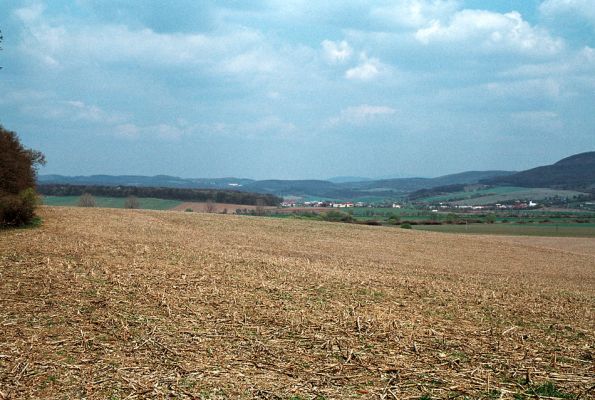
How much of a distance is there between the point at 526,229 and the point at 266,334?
79040 mm

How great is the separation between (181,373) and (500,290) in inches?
480

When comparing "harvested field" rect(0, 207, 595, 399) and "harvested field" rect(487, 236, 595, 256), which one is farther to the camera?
"harvested field" rect(487, 236, 595, 256)

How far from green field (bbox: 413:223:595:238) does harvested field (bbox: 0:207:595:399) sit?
5984 centimetres

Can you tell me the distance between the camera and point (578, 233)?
72875 mm

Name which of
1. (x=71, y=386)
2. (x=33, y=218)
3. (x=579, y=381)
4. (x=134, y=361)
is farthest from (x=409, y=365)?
(x=33, y=218)

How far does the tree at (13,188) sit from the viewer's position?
25.5 metres

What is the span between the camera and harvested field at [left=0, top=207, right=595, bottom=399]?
19.2 ft

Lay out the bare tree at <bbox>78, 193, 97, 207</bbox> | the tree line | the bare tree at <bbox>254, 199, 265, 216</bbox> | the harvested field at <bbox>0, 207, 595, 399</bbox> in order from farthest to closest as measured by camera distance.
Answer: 1. the tree line
2. the bare tree at <bbox>254, 199, 265, 216</bbox>
3. the bare tree at <bbox>78, 193, 97, 207</bbox>
4. the harvested field at <bbox>0, 207, 595, 399</bbox>

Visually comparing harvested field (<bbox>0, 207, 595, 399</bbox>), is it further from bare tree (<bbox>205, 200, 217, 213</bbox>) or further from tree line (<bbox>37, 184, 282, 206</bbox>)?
tree line (<bbox>37, 184, 282, 206</bbox>)

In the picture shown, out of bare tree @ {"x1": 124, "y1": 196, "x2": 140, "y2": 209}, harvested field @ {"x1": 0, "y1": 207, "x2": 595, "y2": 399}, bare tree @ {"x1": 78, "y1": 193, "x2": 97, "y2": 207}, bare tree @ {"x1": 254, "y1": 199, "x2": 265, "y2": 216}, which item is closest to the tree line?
bare tree @ {"x1": 254, "y1": 199, "x2": 265, "y2": 216}

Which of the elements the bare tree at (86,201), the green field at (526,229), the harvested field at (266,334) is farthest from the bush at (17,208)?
the green field at (526,229)

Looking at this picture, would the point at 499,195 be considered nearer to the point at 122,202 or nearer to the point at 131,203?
the point at 122,202

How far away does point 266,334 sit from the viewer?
8.09m

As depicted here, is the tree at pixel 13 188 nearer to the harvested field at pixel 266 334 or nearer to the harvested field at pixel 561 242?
the harvested field at pixel 266 334
